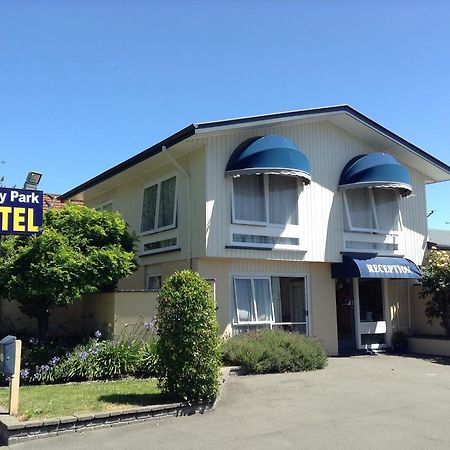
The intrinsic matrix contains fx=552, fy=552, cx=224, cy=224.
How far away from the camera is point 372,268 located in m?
16.6

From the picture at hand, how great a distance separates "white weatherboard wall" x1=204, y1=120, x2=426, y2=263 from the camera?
14.8 meters

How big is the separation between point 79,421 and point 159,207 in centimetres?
992

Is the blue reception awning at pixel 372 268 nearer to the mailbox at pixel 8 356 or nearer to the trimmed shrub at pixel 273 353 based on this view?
the trimmed shrub at pixel 273 353

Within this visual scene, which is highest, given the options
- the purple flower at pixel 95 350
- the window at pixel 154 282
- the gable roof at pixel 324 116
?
the gable roof at pixel 324 116

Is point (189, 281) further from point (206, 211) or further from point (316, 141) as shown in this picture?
point (316, 141)

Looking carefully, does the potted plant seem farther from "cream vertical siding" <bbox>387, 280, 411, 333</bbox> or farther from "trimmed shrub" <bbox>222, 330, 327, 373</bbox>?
"trimmed shrub" <bbox>222, 330, 327, 373</bbox>

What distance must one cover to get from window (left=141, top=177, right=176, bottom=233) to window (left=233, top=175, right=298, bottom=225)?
6.96 ft

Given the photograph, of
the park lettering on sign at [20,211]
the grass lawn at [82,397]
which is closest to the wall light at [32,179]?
the park lettering on sign at [20,211]

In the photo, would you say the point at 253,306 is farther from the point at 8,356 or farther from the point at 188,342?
the point at 8,356

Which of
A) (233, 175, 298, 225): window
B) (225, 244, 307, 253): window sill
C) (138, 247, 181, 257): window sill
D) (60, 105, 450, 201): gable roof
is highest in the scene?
(60, 105, 450, 201): gable roof

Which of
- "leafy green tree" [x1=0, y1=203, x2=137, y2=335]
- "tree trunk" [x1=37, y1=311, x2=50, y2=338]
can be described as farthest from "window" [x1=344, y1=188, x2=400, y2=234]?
"tree trunk" [x1=37, y1=311, x2=50, y2=338]

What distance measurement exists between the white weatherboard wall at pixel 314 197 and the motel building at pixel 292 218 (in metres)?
0.03

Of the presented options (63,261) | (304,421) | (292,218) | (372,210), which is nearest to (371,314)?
(372,210)

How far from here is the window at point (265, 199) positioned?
50.2ft
